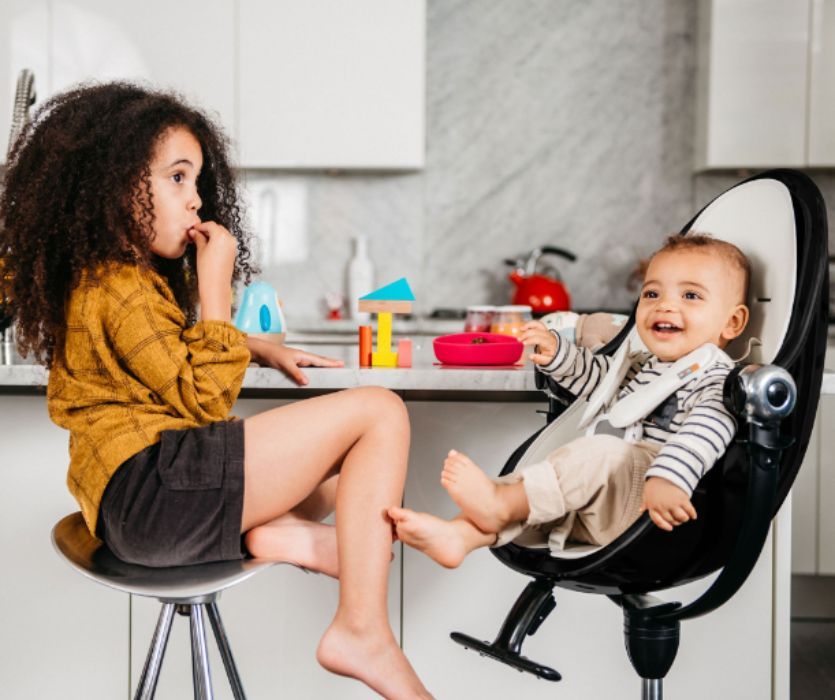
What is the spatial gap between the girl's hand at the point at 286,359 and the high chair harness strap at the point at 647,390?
0.40 m

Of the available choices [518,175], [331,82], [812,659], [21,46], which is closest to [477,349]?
[812,659]

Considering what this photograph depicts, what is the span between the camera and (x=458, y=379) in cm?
136

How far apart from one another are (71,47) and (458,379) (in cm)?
240

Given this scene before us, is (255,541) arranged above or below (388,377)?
below

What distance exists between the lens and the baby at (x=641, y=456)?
1.06m

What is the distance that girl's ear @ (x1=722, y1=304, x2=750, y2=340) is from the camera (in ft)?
4.06

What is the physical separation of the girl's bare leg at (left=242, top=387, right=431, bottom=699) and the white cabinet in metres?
0.66

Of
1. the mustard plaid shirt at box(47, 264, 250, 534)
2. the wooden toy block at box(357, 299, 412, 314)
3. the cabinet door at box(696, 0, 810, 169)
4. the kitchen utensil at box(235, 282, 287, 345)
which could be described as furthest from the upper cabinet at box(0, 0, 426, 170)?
the mustard plaid shirt at box(47, 264, 250, 534)

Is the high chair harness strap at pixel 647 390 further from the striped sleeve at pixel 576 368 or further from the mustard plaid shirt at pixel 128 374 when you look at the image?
the mustard plaid shirt at pixel 128 374

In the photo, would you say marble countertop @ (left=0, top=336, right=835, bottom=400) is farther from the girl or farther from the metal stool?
the metal stool

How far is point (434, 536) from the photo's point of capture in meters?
1.12

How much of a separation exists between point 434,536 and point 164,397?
401mm

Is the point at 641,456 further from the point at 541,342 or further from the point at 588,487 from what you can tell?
the point at 541,342

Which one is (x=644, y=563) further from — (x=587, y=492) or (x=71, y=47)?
(x=71, y=47)
